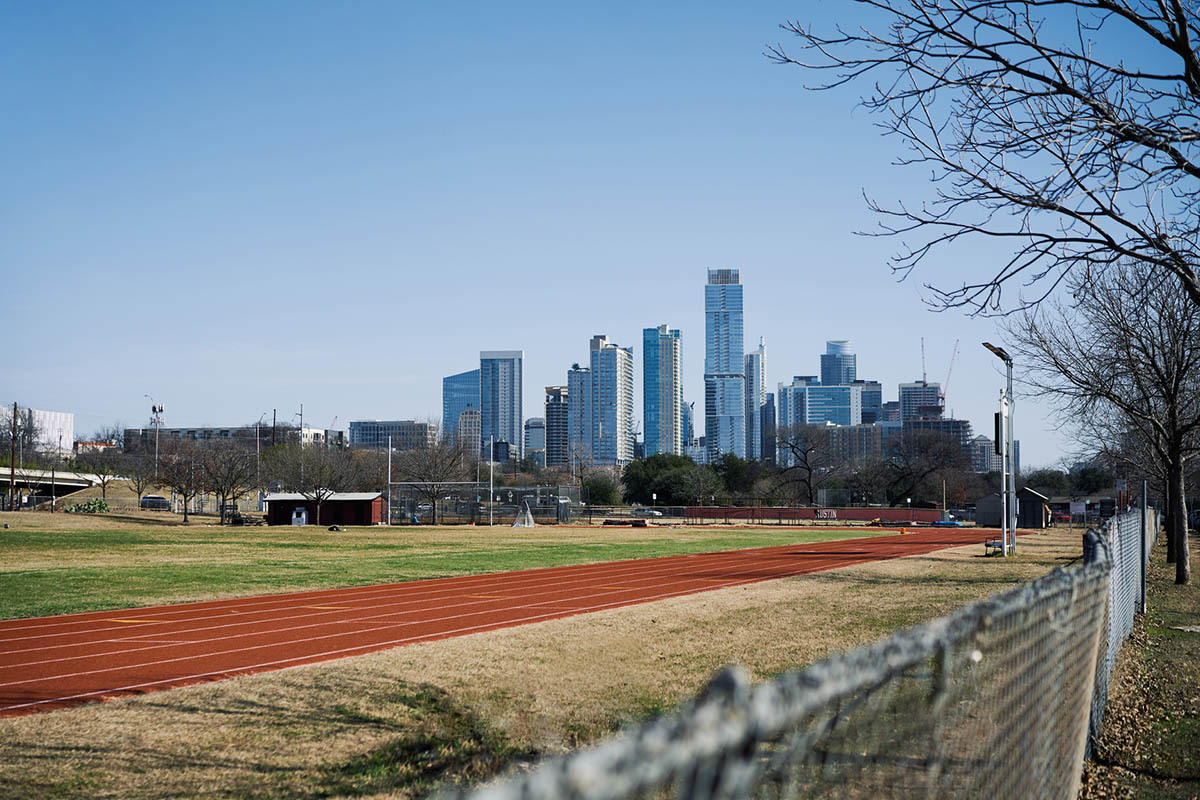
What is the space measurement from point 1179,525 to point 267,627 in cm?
2379

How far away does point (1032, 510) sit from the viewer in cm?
7050

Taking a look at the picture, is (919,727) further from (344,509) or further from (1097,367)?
(344,509)

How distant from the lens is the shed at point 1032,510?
227 ft

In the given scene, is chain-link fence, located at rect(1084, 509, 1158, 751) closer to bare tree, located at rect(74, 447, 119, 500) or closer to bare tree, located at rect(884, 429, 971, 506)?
bare tree, located at rect(884, 429, 971, 506)

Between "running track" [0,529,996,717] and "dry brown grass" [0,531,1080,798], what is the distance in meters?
1.14

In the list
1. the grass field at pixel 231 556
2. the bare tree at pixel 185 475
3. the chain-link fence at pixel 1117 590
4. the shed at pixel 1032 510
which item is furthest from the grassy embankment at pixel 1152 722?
the bare tree at pixel 185 475

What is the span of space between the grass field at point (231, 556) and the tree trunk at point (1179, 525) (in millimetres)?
18224

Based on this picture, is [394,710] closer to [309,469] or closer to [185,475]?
[185,475]

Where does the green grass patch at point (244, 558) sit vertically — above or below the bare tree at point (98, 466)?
below

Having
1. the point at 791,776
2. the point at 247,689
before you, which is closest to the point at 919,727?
the point at 791,776

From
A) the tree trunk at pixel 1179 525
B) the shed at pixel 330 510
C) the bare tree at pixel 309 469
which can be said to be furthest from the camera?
the bare tree at pixel 309 469

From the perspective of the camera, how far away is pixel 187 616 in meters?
18.1

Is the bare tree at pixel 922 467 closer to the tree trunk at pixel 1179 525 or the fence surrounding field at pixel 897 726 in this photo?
the tree trunk at pixel 1179 525

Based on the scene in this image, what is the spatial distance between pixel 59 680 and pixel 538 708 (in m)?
6.49
